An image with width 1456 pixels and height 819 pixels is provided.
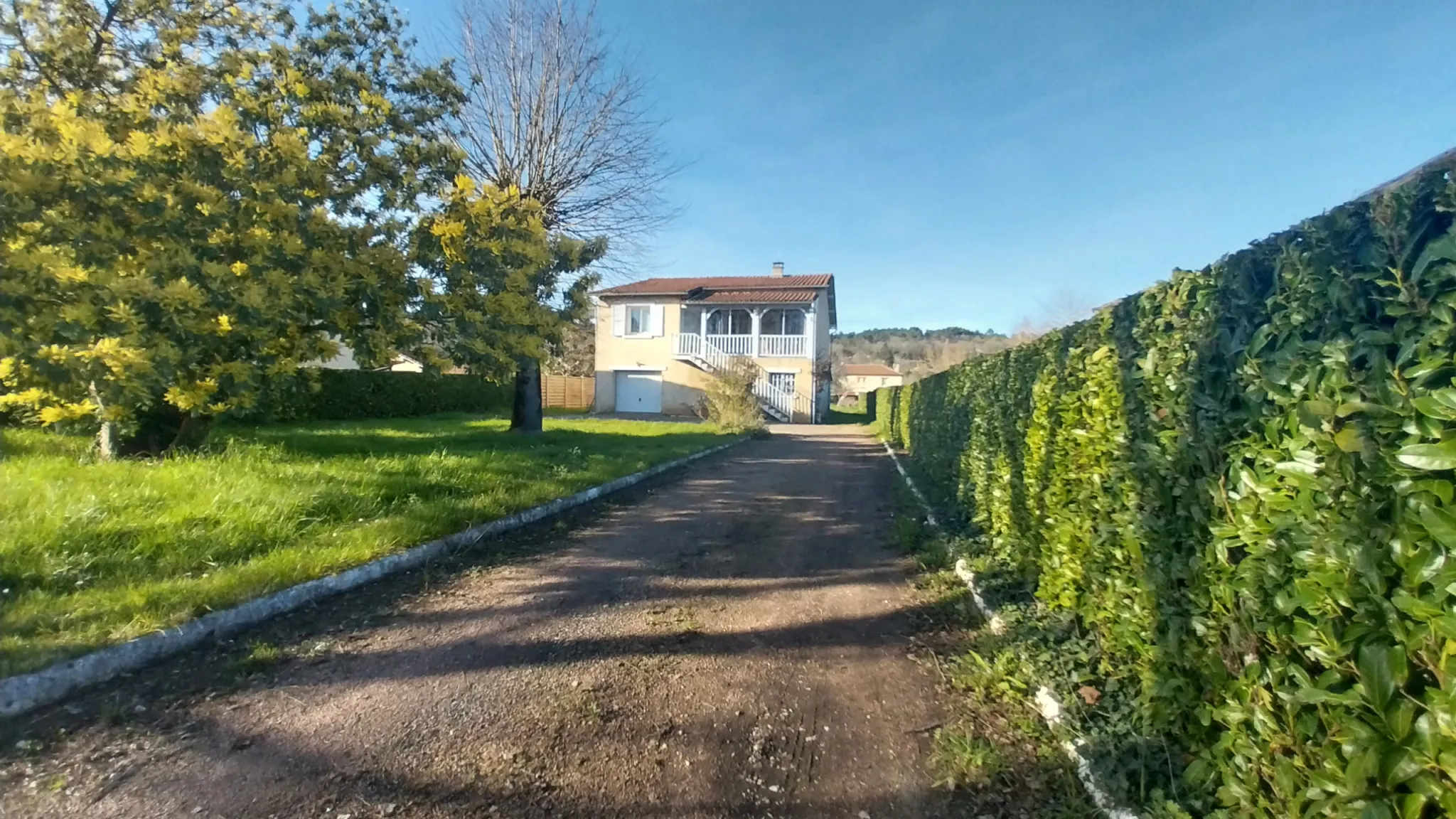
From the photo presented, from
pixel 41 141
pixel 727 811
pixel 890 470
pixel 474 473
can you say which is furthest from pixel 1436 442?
pixel 890 470

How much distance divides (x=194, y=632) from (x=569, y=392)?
32616 millimetres

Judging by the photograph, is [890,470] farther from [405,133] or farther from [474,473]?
[405,133]

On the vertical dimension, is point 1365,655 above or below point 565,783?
above

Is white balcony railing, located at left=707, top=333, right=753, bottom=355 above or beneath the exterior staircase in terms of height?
above

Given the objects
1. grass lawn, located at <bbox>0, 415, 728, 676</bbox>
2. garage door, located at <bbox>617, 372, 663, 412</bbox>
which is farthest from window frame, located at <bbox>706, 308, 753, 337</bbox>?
grass lawn, located at <bbox>0, 415, 728, 676</bbox>

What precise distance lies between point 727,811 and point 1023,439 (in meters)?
3.90

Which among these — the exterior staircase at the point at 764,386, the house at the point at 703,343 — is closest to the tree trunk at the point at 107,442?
the house at the point at 703,343

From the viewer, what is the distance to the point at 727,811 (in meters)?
2.69

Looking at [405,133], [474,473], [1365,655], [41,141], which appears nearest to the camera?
[1365,655]

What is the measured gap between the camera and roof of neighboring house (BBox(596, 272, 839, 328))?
33.5m

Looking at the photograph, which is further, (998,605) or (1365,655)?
(998,605)

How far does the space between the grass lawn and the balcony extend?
923 inches

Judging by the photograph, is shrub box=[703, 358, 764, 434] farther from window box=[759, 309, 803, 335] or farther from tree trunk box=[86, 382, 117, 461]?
tree trunk box=[86, 382, 117, 461]

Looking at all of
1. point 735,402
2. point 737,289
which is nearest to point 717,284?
point 737,289
